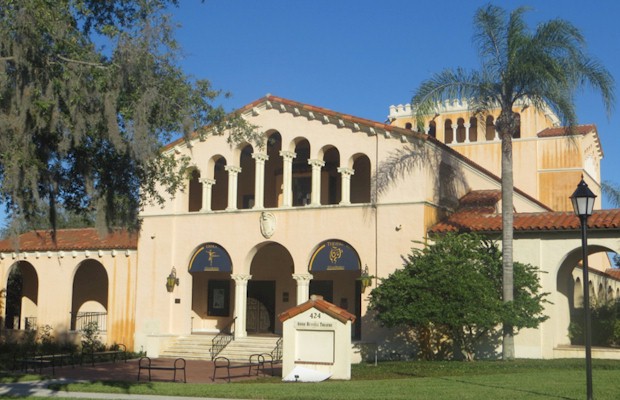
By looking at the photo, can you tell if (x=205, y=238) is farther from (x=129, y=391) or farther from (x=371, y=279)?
(x=129, y=391)

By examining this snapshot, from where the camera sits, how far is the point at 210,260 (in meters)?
32.8

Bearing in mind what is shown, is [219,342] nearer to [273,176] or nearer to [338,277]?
[338,277]

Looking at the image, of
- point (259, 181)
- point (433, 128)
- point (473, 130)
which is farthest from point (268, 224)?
point (433, 128)

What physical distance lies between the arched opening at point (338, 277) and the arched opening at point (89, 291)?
10125 millimetres

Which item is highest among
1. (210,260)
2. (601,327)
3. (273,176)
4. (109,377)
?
(273,176)

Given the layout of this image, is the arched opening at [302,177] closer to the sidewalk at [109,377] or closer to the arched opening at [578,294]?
the sidewalk at [109,377]

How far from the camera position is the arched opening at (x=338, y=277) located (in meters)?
30.1

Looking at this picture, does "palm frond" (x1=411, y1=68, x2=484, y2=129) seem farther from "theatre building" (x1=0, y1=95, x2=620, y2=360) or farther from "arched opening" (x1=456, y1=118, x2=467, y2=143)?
"arched opening" (x1=456, y1=118, x2=467, y2=143)

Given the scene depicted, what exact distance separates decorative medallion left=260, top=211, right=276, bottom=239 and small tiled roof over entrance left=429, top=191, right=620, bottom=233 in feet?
20.1

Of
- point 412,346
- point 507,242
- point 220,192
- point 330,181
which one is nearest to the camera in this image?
point 507,242

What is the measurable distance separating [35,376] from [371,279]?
1155 cm

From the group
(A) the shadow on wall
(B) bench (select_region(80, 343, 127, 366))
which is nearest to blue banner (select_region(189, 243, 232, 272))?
(B) bench (select_region(80, 343, 127, 366))

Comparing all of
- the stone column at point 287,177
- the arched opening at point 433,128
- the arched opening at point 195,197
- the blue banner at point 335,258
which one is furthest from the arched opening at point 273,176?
the arched opening at point 433,128

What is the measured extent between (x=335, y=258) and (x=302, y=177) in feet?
16.3
